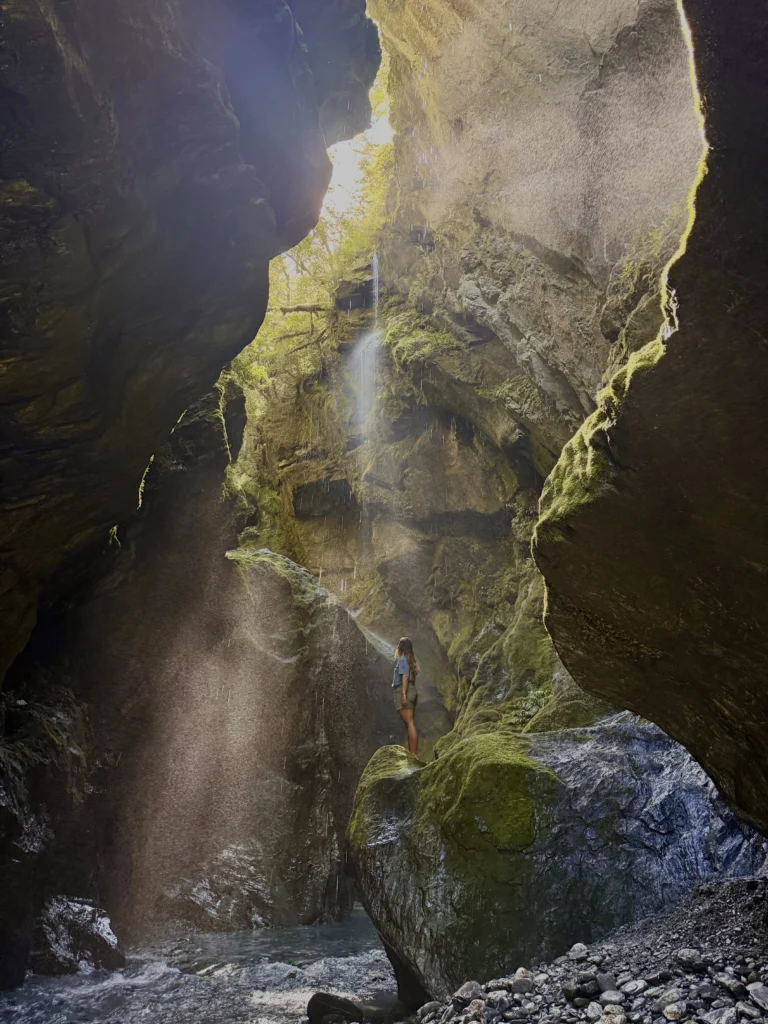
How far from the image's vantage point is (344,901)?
13.1 metres

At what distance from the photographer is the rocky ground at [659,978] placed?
3.50 metres

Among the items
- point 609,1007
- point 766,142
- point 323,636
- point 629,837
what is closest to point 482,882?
point 629,837

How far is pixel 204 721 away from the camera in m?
13.5

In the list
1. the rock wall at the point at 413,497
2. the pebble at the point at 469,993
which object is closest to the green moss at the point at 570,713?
the rock wall at the point at 413,497

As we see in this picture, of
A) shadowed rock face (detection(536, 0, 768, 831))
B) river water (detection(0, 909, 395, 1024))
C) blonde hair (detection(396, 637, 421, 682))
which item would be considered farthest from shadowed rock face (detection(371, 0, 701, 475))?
river water (detection(0, 909, 395, 1024))

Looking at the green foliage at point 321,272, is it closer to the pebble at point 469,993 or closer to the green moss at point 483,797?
the green moss at point 483,797

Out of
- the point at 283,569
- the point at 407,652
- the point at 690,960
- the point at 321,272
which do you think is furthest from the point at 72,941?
the point at 321,272

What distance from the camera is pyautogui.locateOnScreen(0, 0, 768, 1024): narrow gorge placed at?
3.90 metres

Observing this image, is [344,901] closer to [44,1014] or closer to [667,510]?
[44,1014]

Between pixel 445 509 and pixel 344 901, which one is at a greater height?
pixel 445 509

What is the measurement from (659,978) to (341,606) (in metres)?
12.7

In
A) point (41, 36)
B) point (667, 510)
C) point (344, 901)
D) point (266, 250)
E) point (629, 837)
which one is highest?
point (266, 250)

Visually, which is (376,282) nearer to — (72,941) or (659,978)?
(72,941)

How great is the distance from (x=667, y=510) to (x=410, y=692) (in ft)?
35.5
